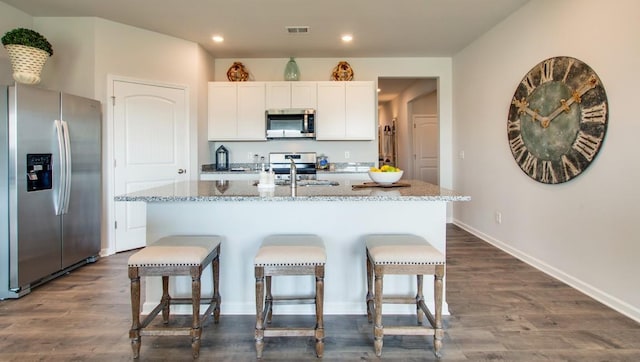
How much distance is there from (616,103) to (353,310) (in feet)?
7.70

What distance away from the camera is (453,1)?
3383 millimetres

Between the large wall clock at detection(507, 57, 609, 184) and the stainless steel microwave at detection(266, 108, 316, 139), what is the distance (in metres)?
2.48

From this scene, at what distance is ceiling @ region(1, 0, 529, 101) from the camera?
345 cm

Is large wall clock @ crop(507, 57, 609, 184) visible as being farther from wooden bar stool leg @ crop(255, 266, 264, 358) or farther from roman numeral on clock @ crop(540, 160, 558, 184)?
wooden bar stool leg @ crop(255, 266, 264, 358)

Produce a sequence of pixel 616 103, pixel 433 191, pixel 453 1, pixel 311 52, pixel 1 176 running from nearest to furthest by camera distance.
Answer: pixel 433 191 < pixel 616 103 < pixel 1 176 < pixel 453 1 < pixel 311 52

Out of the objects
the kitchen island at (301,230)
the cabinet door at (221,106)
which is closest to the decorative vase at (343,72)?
the cabinet door at (221,106)

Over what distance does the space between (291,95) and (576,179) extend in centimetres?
348

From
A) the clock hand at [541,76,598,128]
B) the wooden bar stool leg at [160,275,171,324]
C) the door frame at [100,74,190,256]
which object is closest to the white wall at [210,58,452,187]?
the door frame at [100,74,190,256]

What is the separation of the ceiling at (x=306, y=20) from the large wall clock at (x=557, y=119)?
922mm

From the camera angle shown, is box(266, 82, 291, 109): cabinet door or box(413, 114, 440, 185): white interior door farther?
box(413, 114, 440, 185): white interior door

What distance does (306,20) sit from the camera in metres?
3.84

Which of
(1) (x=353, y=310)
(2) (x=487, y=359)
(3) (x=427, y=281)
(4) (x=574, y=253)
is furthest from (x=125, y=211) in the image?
(4) (x=574, y=253)

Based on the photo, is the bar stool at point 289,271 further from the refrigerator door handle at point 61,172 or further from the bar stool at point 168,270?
the refrigerator door handle at point 61,172

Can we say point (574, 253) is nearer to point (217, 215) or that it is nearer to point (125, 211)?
point (217, 215)
